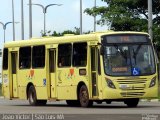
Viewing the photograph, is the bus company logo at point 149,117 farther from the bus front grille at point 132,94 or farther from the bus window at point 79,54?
the bus window at point 79,54

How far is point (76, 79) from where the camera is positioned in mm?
32281

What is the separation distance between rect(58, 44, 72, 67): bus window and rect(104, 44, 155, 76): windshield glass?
2468 millimetres

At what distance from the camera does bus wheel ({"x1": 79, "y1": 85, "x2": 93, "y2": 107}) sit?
103 feet

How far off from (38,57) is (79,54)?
3.45 metres

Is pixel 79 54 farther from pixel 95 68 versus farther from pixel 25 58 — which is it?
pixel 25 58

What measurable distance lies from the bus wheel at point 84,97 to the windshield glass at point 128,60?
149 centimetres

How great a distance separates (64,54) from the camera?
33094mm

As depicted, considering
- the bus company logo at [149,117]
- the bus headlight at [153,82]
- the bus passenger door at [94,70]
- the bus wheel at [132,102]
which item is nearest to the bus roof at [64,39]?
the bus passenger door at [94,70]

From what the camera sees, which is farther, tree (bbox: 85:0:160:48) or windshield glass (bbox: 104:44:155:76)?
tree (bbox: 85:0:160:48)

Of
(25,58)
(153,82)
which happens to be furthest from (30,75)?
(153,82)

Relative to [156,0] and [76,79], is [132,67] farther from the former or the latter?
[156,0]

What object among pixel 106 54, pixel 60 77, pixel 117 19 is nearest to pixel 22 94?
pixel 60 77

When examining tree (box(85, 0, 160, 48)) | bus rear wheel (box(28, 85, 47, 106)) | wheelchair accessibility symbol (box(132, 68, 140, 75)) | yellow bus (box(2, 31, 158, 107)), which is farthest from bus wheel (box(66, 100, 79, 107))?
tree (box(85, 0, 160, 48))

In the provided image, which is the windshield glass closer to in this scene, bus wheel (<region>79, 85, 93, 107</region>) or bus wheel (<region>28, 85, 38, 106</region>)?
bus wheel (<region>79, 85, 93, 107</region>)
